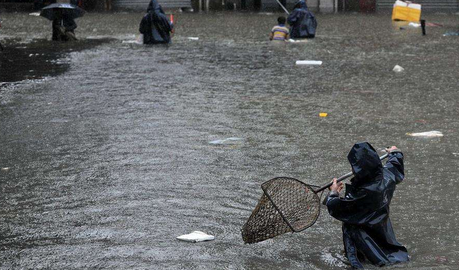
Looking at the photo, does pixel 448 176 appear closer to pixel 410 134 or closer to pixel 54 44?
pixel 410 134

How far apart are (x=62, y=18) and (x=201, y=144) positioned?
11.8 meters

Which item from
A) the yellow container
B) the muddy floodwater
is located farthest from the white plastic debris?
the yellow container

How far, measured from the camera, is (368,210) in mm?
5598

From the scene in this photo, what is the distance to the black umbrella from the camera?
19.7 m

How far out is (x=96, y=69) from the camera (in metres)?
15.2

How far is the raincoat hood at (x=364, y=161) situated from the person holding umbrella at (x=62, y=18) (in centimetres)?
1527

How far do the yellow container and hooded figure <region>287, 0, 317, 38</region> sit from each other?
236 inches

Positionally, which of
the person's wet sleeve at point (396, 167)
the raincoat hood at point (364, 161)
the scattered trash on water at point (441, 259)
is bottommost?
the scattered trash on water at point (441, 259)

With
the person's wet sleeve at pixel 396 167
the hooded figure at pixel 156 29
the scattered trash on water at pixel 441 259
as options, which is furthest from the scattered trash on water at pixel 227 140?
the hooded figure at pixel 156 29

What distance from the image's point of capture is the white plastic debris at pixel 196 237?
6.16 metres

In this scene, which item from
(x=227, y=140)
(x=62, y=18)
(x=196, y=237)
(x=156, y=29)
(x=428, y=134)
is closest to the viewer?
(x=196, y=237)

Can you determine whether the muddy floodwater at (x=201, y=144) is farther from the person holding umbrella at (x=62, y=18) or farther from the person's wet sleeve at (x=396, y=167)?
the person holding umbrella at (x=62, y=18)

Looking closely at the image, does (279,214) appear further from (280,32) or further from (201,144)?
(280,32)

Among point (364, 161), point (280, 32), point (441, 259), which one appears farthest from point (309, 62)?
point (364, 161)
